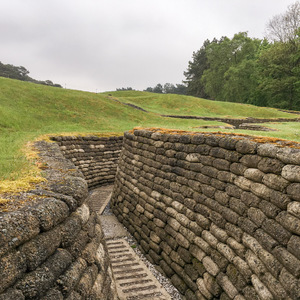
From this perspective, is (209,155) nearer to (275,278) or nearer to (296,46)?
(275,278)

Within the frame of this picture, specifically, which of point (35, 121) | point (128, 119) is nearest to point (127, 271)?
point (35, 121)

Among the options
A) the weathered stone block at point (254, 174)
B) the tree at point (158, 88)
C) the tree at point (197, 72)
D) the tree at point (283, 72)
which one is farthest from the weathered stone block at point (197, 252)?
the tree at point (158, 88)

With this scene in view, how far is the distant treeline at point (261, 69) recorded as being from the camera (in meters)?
45.7

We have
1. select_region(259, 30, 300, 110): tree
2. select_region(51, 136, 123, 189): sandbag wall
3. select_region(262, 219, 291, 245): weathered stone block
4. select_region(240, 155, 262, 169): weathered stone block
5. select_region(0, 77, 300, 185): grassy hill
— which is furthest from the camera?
select_region(259, 30, 300, 110): tree

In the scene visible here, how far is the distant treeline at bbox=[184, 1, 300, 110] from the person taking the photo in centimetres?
4570

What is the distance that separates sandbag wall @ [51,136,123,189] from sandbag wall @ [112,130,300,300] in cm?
568

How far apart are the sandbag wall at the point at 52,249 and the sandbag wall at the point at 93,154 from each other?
9548mm

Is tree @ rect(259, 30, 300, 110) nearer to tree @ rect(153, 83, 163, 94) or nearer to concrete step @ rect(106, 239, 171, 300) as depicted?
→ concrete step @ rect(106, 239, 171, 300)

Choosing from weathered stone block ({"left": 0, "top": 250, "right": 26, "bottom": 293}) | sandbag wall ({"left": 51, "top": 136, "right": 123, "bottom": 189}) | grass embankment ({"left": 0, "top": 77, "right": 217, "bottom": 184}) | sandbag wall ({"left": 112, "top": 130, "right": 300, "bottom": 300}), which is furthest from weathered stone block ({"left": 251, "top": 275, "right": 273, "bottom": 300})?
grass embankment ({"left": 0, "top": 77, "right": 217, "bottom": 184})

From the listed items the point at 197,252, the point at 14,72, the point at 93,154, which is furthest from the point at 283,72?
the point at 14,72

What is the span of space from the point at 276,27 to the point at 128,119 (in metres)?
41.6

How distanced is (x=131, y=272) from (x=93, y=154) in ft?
29.7

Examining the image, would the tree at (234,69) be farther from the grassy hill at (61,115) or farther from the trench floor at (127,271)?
the trench floor at (127,271)

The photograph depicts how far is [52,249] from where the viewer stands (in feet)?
10.7
